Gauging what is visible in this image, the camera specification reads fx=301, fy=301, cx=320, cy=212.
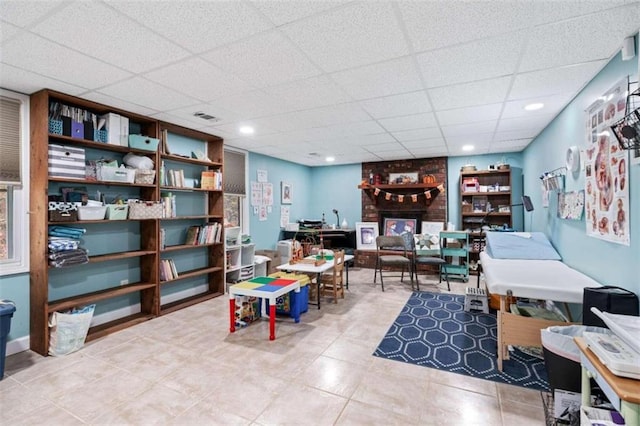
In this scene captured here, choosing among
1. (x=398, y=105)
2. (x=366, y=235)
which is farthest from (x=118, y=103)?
(x=366, y=235)

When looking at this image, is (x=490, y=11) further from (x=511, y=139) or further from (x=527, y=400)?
(x=511, y=139)

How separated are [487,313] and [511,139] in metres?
2.73

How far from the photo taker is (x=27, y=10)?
64.0 inches

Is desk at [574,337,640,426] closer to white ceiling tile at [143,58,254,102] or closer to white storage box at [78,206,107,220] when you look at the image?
white ceiling tile at [143,58,254,102]

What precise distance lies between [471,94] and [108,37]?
2.91 m

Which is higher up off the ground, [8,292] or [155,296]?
[8,292]

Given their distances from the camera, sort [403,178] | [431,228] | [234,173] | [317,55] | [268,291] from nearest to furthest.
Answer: [317,55] → [268,291] → [234,173] → [431,228] → [403,178]

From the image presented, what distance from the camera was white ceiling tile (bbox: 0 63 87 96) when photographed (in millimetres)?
2359

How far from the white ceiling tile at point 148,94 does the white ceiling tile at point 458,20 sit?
2165 mm

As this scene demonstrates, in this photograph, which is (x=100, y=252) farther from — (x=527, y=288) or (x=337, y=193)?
(x=337, y=193)

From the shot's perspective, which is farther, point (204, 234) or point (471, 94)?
point (204, 234)

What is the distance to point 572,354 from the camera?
1.73 metres

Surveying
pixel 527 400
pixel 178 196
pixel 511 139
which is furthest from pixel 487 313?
pixel 178 196

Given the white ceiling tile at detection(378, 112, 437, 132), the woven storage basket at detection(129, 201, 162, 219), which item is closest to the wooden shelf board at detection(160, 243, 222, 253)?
the woven storage basket at detection(129, 201, 162, 219)
